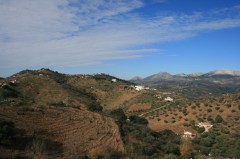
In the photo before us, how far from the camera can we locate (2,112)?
30375 mm

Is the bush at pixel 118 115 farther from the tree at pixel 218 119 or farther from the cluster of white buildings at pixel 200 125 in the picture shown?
the tree at pixel 218 119

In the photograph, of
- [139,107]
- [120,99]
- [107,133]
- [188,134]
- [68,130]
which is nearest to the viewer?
[68,130]

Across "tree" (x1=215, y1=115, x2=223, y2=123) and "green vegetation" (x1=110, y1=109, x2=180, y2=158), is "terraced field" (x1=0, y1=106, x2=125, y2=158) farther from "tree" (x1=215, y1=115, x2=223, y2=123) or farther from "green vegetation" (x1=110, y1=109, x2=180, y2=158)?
"tree" (x1=215, y1=115, x2=223, y2=123)

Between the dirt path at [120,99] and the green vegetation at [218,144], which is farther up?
the dirt path at [120,99]

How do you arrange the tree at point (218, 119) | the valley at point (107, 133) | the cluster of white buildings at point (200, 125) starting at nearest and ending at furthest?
1. the valley at point (107, 133)
2. the cluster of white buildings at point (200, 125)
3. the tree at point (218, 119)

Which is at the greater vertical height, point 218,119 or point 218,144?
point 218,119

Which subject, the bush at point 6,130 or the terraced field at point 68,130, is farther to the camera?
the terraced field at point 68,130

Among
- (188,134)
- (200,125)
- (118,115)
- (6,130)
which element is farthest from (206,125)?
(6,130)

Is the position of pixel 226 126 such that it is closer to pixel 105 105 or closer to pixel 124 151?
pixel 124 151

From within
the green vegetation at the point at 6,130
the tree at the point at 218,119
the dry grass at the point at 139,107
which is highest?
the dry grass at the point at 139,107

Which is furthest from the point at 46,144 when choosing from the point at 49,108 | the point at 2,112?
the point at 49,108

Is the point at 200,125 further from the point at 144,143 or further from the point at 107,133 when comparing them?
the point at 107,133

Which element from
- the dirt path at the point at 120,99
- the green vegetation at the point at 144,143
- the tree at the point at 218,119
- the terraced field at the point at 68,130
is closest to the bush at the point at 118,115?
the green vegetation at the point at 144,143

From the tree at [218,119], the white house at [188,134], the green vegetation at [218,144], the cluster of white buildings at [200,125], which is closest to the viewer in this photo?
the green vegetation at [218,144]
